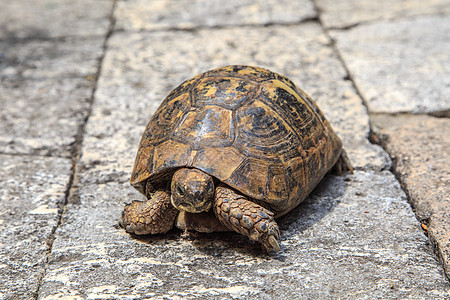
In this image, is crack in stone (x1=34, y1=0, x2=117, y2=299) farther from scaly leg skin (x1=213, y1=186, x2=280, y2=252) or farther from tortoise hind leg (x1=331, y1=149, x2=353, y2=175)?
tortoise hind leg (x1=331, y1=149, x2=353, y2=175)

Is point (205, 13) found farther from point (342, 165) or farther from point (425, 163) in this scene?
point (425, 163)

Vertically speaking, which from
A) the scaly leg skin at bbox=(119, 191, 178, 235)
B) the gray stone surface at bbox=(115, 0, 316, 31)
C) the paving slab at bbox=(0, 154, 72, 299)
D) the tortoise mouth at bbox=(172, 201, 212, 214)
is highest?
the gray stone surface at bbox=(115, 0, 316, 31)

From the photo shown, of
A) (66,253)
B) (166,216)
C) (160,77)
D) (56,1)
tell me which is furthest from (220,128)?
(56,1)

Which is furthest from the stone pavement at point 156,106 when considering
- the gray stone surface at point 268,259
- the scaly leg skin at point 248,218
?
the scaly leg skin at point 248,218

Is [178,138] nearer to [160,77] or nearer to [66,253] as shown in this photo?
[66,253]

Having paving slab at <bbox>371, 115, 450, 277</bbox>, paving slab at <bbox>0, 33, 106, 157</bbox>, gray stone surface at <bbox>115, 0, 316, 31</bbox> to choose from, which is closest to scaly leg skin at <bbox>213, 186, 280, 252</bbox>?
paving slab at <bbox>371, 115, 450, 277</bbox>
